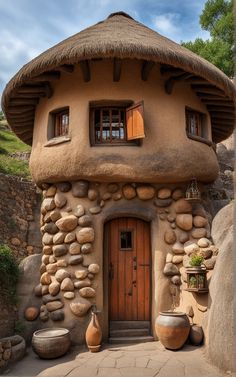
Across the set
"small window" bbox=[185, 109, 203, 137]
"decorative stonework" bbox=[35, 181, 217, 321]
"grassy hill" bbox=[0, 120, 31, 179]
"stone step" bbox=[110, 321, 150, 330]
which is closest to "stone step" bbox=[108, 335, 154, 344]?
"stone step" bbox=[110, 321, 150, 330]

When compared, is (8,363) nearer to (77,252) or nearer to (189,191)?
(77,252)

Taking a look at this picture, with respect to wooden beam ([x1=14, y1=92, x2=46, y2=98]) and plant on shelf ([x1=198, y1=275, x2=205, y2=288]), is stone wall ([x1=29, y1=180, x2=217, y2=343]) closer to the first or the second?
plant on shelf ([x1=198, y1=275, x2=205, y2=288])

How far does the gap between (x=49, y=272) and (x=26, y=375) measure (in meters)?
2.14

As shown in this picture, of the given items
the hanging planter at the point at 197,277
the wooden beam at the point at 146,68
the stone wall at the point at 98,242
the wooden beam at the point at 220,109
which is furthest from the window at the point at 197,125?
the hanging planter at the point at 197,277

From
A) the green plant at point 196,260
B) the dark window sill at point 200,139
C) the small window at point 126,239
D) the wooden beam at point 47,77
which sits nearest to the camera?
the green plant at point 196,260

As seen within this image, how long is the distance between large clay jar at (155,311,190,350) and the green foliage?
3.14 m

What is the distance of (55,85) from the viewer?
25.4 feet

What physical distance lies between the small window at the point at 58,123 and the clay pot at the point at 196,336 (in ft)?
16.1

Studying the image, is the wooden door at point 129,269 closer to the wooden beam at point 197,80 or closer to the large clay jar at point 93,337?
the large clay jar at point 93,337

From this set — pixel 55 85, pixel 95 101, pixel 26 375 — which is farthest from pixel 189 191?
pixel 26 375

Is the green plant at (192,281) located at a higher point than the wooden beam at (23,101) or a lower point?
lower

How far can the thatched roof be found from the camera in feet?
21.3

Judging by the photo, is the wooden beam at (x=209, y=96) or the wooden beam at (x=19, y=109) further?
the wooden beam at (x=19, y=109)

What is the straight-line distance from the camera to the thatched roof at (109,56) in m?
6.50
